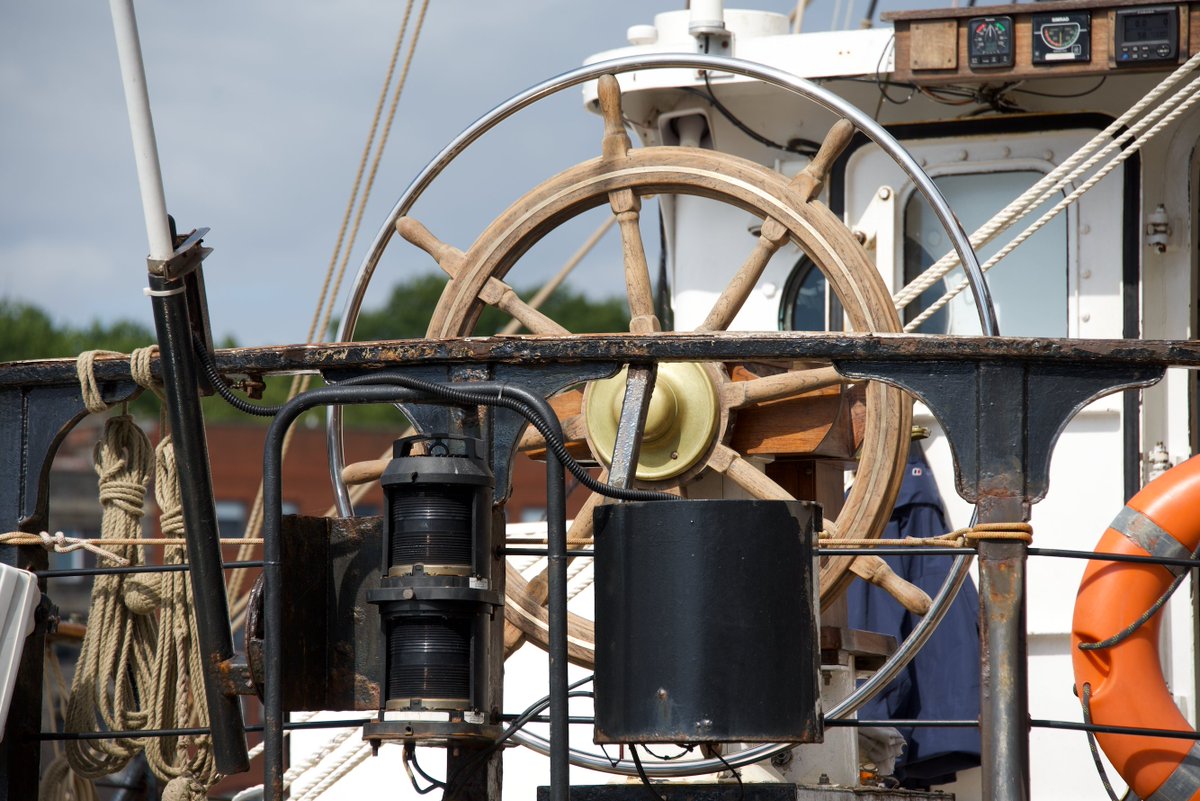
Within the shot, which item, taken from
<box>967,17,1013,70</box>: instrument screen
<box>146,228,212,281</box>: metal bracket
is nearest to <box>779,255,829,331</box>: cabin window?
<box>967,17,1013,70</box>: instrument screen

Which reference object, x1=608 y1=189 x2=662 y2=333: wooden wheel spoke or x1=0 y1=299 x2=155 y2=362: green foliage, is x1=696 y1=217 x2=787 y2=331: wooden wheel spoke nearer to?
x1=608 y1=189 x2=662 y2=333: wooden wheel spoke

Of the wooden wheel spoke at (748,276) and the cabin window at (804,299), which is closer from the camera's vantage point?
the wooden wheel spoke at (748,276)

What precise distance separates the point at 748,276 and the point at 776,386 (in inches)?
11.0

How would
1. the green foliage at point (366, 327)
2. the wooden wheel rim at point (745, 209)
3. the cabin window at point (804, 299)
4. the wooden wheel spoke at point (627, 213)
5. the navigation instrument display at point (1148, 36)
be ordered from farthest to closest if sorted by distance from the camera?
the green foliage at point (366, 327), the cabin window at point (804, 299), the navigation instrument display at point (1148, 36), the wooden wheel spoke at point (627, 213), the wooden wheel rim at point (745, 209)

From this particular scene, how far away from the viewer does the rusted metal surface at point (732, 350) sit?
2.56 metres

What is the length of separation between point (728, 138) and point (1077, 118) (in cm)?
109

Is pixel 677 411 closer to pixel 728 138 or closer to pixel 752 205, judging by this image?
pixel 752 205

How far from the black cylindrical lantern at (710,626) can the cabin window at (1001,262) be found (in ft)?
8.23

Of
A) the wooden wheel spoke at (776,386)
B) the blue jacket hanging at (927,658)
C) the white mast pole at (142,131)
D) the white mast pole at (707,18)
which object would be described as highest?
the white mast pole at (707,18)

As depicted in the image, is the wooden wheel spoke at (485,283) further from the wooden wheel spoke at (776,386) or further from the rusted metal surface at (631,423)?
the rusted metal surface at (631,423)

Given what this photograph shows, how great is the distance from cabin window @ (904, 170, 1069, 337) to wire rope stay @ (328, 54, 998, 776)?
4.47 feet

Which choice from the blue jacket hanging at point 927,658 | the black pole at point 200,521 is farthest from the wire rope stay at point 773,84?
the blue jacket hanging at point 927,658

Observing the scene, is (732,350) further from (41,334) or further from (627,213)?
(41,334)

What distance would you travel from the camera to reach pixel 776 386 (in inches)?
138
